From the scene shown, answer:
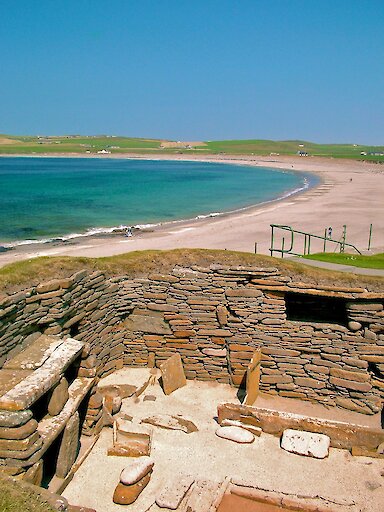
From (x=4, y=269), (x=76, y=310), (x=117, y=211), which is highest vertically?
(x=4, y=269)

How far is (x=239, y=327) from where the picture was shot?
11.0m

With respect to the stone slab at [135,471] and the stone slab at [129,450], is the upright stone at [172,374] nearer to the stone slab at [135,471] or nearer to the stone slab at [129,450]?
the stone slab at [129,450]

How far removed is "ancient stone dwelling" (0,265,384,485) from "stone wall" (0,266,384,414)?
22mm

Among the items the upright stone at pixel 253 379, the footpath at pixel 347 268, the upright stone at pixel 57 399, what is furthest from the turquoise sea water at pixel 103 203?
the upright stone at pixel 57 399

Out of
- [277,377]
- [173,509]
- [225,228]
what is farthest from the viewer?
[225,228]

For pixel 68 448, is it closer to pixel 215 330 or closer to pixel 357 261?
pixel 215 330

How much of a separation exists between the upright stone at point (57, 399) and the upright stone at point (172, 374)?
2903 millimetres

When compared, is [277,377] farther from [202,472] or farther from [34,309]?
[34,309]

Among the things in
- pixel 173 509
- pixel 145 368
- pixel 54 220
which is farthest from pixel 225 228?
pixel 173 509

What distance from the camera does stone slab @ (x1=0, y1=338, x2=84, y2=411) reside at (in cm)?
691

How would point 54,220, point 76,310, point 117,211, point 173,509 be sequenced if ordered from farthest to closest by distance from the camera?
1. point 117,211
2. point 54,220
3. point 76,310
4. point 173,509

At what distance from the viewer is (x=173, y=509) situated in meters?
7.13

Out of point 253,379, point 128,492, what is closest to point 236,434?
point 253,379

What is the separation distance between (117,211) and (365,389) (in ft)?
115
